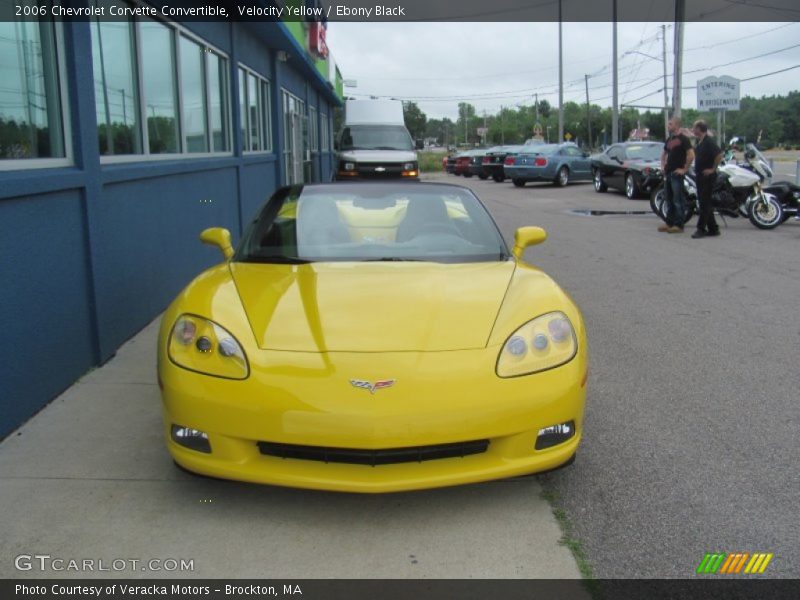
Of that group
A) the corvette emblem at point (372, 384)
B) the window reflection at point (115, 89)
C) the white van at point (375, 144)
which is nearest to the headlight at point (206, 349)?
the corvette emblem at point (372, 384)

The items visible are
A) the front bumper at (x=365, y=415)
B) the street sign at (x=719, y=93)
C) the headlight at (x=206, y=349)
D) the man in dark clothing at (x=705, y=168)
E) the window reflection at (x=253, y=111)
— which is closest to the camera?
the front bumper at (x=365, y=415)

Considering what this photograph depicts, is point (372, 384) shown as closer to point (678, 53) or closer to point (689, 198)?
point (689, 198)

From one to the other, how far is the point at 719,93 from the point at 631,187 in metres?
5.57

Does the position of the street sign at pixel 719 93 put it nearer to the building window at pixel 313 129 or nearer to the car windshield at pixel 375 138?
the car windshield at pixel 375 138

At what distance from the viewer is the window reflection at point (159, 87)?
23.5ft

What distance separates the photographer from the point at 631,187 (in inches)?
818

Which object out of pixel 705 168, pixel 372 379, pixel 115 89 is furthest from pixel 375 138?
pixel 372 379

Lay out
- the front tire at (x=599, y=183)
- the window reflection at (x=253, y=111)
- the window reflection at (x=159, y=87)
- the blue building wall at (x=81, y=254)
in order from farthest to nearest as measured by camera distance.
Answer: the front tire at (x=599, y=183)
the window reflection at (x=253, y=111)
the window reflection at (x=159, y=87)
the blue building wall at (x=81, y=254)

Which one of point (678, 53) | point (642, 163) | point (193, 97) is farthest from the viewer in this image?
point (678, 53)

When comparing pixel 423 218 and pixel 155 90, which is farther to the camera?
pixel 155 90

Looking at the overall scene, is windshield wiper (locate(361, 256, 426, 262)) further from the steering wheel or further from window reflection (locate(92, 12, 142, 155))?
window reflection (locate(92, 12, 142, 155))

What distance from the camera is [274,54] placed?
1500 cm

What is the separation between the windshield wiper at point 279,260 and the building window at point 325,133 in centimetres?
2578

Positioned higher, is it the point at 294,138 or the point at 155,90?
the point at 294,138
